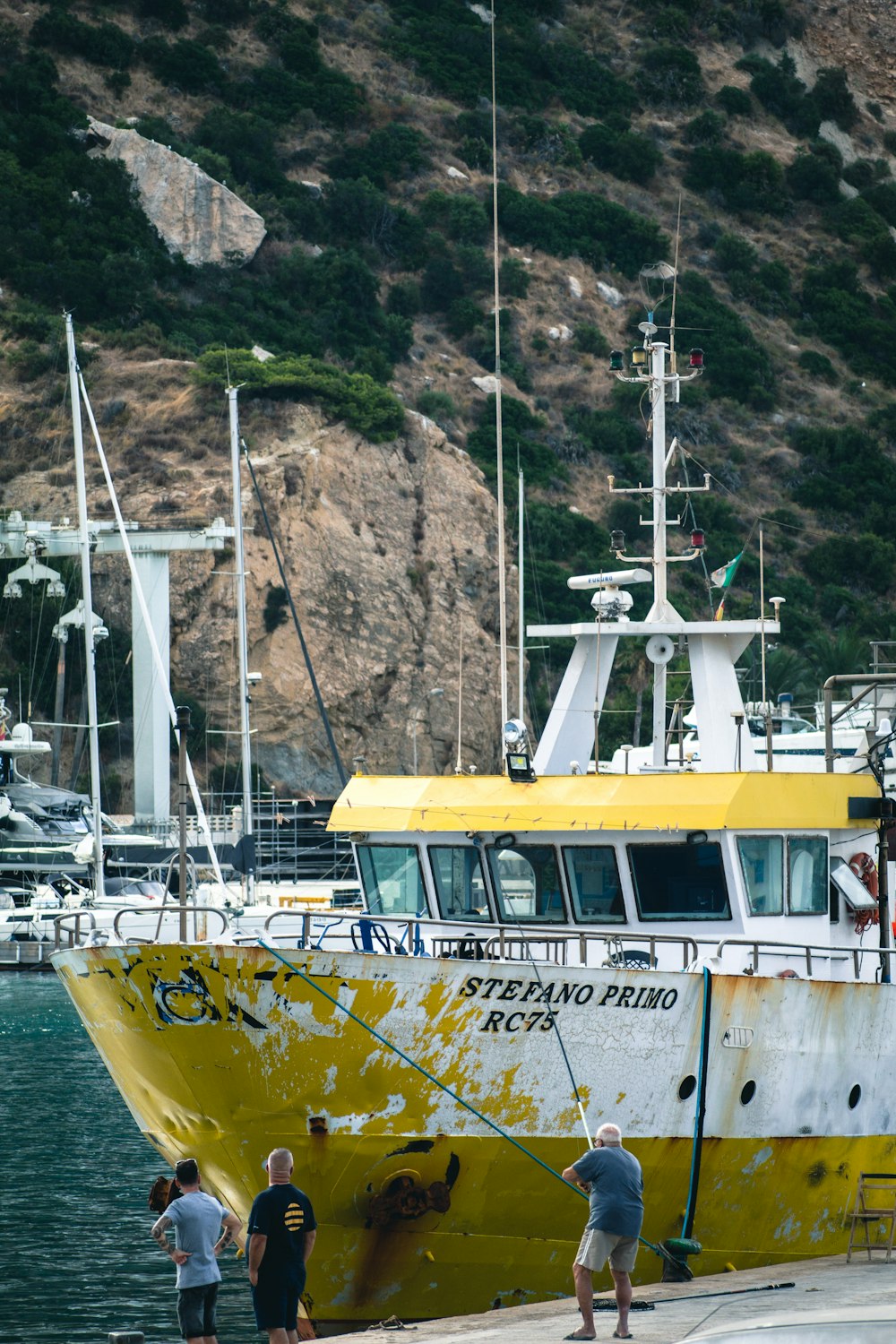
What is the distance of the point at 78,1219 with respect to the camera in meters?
23.0

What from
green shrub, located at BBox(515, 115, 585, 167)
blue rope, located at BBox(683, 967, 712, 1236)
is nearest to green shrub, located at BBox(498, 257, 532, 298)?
green shrub, located at BBox(515, 115, 585, 167)

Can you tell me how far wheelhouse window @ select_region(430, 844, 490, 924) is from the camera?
1784 centimetres

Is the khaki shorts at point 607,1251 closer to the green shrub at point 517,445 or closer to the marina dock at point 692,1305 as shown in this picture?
the marina dock at point 692,1305

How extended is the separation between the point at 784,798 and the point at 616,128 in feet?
321

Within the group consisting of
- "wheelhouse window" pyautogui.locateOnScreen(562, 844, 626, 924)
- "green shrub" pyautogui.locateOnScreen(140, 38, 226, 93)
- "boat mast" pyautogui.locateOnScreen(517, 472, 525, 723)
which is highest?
"green shrub" pyautogui.locateOnScreen(140, 38, 226, 93)

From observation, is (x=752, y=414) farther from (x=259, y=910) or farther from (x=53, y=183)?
(x=259, y=910)

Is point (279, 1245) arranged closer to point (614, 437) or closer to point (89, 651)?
point (89, 651)

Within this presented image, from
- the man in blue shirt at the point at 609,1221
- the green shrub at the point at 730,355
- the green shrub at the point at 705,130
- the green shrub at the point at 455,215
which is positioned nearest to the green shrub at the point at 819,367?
the green shrub at the point at 730,355

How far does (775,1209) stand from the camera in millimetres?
17297

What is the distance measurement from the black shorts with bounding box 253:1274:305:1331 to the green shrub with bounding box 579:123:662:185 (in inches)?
3947

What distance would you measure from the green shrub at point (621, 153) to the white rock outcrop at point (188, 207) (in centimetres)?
2742

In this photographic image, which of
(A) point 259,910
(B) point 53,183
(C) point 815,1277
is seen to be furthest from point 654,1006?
(B) point 53,183

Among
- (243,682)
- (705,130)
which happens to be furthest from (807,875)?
(705,130)

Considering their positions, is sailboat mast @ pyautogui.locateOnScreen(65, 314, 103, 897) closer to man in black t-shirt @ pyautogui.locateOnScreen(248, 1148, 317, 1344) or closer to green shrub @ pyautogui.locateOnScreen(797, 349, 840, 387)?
man in black t-shirt @ pyautogui.locateOnScreen(248, 1148, 317, 1344)
